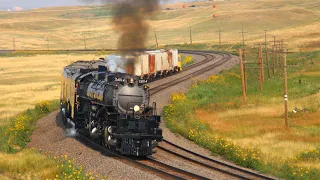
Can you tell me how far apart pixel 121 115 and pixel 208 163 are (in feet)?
16.2

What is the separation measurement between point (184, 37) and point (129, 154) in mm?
166930

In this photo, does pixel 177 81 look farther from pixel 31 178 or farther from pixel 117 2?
pixel 31 178

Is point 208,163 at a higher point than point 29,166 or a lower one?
lower

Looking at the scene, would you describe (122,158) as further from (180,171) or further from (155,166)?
(180,171)

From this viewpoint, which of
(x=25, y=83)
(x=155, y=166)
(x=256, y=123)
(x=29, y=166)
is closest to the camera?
(x=29, y=166)

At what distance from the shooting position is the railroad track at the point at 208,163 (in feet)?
77.6

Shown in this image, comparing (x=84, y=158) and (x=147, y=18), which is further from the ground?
(x=147, y=18)

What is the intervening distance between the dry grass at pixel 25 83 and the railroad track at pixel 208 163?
18.0m

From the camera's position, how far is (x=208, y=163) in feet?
86.2

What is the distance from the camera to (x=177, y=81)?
208 feet

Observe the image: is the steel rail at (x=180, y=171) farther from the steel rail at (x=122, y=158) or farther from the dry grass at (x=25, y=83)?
the dry grass at (x=25, y=83)

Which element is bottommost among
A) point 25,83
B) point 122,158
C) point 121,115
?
point 122,158

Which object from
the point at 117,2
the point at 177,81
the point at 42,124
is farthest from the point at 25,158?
the point at 177,81

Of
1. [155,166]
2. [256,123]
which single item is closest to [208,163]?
[155,166]
